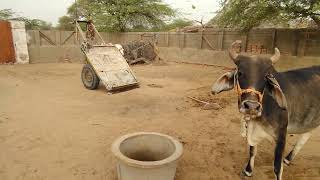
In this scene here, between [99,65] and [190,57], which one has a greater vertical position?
[99,65]

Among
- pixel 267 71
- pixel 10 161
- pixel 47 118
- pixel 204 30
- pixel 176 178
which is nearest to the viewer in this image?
pixel 267 71

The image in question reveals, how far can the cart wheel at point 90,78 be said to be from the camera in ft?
28.8

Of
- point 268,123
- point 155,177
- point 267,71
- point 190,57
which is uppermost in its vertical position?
point 267,71

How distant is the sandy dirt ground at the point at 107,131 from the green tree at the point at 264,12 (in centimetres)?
370

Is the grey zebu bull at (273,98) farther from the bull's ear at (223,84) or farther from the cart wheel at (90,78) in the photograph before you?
the cart wheel at (90,78)

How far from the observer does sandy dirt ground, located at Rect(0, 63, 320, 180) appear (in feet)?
13.1

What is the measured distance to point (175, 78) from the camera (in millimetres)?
11492

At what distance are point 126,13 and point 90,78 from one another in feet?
45.1

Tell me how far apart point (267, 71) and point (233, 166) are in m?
1.80

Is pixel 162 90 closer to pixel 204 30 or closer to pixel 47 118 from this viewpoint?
pixel 47 118

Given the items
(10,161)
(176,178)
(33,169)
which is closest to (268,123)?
(176,178)

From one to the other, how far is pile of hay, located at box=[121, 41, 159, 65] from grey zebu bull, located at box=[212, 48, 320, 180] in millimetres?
12583

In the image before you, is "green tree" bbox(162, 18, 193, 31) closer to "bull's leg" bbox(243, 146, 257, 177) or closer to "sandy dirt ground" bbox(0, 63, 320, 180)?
"sandy dirt ground" bbox(0, 63, 320, 180)

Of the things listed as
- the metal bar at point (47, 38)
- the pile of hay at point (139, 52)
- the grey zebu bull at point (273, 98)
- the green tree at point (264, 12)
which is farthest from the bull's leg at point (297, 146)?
the metal bar at point (47, 38)
